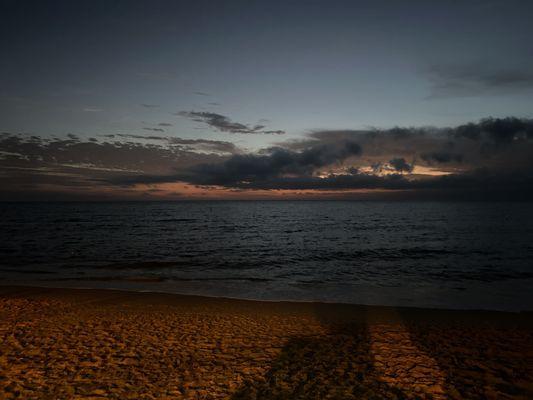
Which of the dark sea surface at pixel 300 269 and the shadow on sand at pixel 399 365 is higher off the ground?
the shadow on sand at pixel 399 365

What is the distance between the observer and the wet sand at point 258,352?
637 centimetres

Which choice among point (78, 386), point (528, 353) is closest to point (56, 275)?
point (78, 386)

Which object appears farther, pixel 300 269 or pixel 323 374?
pixel 300 269

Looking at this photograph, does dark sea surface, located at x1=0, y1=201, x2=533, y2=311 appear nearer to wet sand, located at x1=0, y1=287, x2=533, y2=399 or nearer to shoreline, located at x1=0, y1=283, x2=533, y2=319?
shoreline, located at x1=0, y1=283, x2=533, y2=319

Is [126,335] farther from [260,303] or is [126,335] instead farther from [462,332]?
[462,332]

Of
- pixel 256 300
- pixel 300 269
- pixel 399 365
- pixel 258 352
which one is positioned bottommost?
pixel 300 269

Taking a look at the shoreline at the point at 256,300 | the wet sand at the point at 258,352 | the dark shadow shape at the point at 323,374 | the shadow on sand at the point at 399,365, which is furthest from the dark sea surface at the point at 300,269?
the dark shadow shape at the point at 323,374

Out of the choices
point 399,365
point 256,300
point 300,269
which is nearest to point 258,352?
point 399,365

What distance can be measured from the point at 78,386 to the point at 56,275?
16.8 m

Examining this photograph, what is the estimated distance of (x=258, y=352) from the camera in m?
8.22

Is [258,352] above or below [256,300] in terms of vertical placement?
above

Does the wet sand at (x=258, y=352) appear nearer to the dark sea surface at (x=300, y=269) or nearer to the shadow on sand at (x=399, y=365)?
the shadow on sand at (x=399, y=365)

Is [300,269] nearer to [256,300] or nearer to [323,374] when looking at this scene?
[256,300]

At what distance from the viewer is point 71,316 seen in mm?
11219
